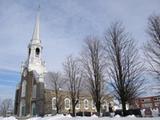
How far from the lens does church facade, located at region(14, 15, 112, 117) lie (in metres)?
54.4

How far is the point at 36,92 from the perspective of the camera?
56.6 metres

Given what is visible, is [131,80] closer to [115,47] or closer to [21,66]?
[115,47]

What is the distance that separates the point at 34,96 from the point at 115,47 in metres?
39.6

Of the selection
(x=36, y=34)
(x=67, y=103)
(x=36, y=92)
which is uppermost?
(x=36, y=34)

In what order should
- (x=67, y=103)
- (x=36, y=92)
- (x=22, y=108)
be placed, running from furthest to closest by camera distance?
(x=67, y=103)
(x=22, y=108)
(x=36, y=92)

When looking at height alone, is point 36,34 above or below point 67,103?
above

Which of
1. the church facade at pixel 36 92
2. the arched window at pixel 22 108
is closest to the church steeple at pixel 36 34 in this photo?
the church facade at pixel 36 92

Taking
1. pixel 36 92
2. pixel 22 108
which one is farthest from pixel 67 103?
pixel 22 108

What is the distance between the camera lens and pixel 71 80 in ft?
120

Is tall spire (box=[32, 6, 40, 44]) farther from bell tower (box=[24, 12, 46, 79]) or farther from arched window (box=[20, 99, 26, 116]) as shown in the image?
arched window (box=[20, 99, 26, 116])

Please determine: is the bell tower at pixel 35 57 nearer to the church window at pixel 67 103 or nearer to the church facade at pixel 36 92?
the church facade at pixel 36 92

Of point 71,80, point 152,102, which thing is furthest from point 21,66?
point 152,102

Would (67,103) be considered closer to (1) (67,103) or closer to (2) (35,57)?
(1) (67,103)

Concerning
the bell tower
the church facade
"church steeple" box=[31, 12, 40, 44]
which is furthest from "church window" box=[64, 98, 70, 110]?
"church steeple" box=[31, 12, 40, 44]
